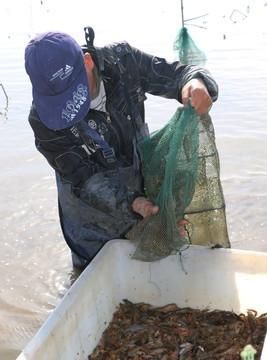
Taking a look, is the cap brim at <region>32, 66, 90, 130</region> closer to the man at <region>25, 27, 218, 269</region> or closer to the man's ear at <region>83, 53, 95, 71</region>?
the man at <region>25, 27, 218, 269</region>

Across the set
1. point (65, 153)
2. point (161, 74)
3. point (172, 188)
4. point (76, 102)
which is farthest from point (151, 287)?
point (161, 74)

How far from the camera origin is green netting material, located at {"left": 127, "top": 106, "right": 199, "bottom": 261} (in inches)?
118

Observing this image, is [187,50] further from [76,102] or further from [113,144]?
[76,102]

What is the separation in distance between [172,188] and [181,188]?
66 mm

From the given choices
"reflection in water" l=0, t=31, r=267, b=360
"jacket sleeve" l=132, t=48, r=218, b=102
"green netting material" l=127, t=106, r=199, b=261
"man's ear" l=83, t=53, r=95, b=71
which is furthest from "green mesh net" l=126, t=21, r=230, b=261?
"reflection in water" l=0, t=31, r=267, b=360

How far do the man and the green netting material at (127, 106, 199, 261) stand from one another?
8 cm

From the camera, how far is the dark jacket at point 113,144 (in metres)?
3.16

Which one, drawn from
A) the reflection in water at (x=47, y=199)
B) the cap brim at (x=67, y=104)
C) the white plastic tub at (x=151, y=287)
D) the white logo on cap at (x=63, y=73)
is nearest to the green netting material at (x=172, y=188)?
the white plastic tub at (x=151, y=287)

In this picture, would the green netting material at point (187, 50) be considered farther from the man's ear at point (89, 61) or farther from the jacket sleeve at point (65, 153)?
the jacket sleeve at point (65, 153)

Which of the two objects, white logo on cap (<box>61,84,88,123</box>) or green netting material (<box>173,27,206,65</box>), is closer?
white logo on cap (<box>61,84,88,123</box>)

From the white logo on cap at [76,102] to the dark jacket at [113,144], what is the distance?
0.37 meters

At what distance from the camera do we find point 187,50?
140 inches

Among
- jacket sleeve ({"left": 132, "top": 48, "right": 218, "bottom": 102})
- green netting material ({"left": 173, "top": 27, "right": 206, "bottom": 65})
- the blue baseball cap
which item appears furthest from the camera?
green netting material ({"left": 173, "top": 27, "right": 206, "bottom": 65})

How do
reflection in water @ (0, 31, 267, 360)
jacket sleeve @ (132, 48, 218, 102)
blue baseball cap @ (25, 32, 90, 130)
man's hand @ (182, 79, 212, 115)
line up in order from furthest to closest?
1. reflection in water @ (0, 31, 267, 360)
2. jacket sleeve @ (132, 48, 218, 102)
3. man's hand @ (182, 79, 212, 115)
4. blue baseball cap @ (25, 32, 90, 130)
